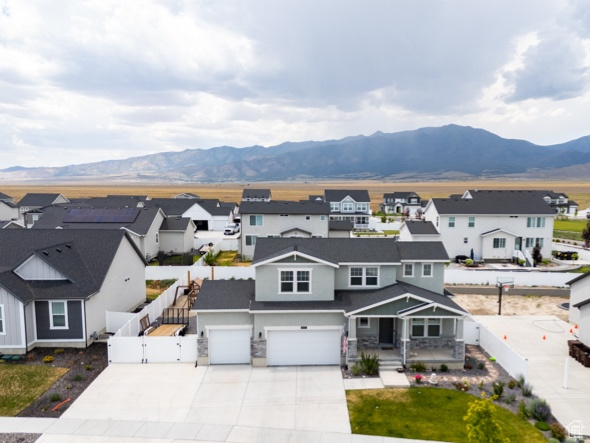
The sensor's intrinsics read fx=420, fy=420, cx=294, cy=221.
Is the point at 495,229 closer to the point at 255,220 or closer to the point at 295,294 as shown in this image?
the point at 255,220

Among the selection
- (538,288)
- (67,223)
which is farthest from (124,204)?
(538,288)

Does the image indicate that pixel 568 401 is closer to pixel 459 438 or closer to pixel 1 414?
pixel 459 438

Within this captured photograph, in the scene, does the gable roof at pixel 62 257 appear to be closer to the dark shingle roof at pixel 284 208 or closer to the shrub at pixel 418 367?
the shrub at pixel 418 367

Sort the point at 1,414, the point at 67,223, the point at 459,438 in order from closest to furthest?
1. the point at 459,438
2. the point at 1,414
3. the point at 67,223

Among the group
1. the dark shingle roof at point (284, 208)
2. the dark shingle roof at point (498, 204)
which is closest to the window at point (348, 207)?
the dark shingle roof at point (284, 208)

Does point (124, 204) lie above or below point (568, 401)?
above

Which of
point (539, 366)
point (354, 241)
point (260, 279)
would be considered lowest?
point (539, 366)

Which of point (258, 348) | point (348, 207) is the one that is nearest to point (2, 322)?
point (258, 348)
